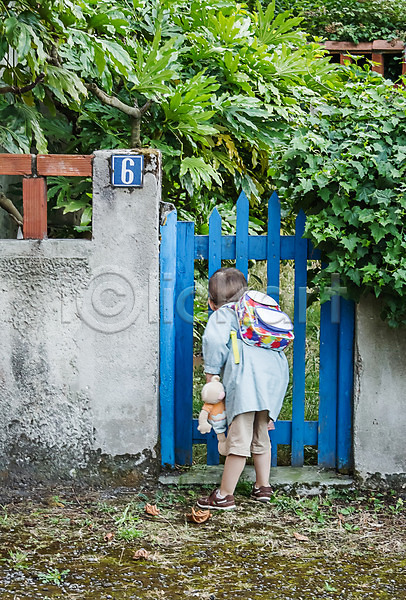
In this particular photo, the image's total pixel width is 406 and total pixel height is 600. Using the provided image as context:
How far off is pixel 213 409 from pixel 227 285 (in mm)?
673

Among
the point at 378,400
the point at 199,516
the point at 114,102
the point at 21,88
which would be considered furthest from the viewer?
the point at 114,102

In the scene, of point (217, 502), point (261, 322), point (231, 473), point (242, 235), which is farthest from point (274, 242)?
point (217, 502)

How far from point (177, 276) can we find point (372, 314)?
1.15 m

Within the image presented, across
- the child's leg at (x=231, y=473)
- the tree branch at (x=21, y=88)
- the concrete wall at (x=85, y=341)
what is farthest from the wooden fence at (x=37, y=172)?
the child's leg at (x=231, y=473)

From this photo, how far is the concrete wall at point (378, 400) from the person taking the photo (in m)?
3.70

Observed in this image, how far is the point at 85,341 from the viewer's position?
3.59 metres

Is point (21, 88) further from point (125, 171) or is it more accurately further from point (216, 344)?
point (216, 344)

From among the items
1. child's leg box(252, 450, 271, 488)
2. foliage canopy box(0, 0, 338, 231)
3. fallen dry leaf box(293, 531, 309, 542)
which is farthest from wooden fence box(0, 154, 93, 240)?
fallen dry leaf box(293, 531, 309, 542)

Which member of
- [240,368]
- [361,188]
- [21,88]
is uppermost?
[21,88]

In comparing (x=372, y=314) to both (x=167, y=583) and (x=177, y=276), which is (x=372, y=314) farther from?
(x=167, y=583)

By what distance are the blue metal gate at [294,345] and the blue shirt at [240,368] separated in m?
0.33

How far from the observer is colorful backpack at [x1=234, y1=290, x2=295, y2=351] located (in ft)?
11.2

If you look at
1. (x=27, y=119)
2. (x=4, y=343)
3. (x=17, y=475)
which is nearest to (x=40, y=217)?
(x=4, y=343)

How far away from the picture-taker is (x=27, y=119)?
4227mm
